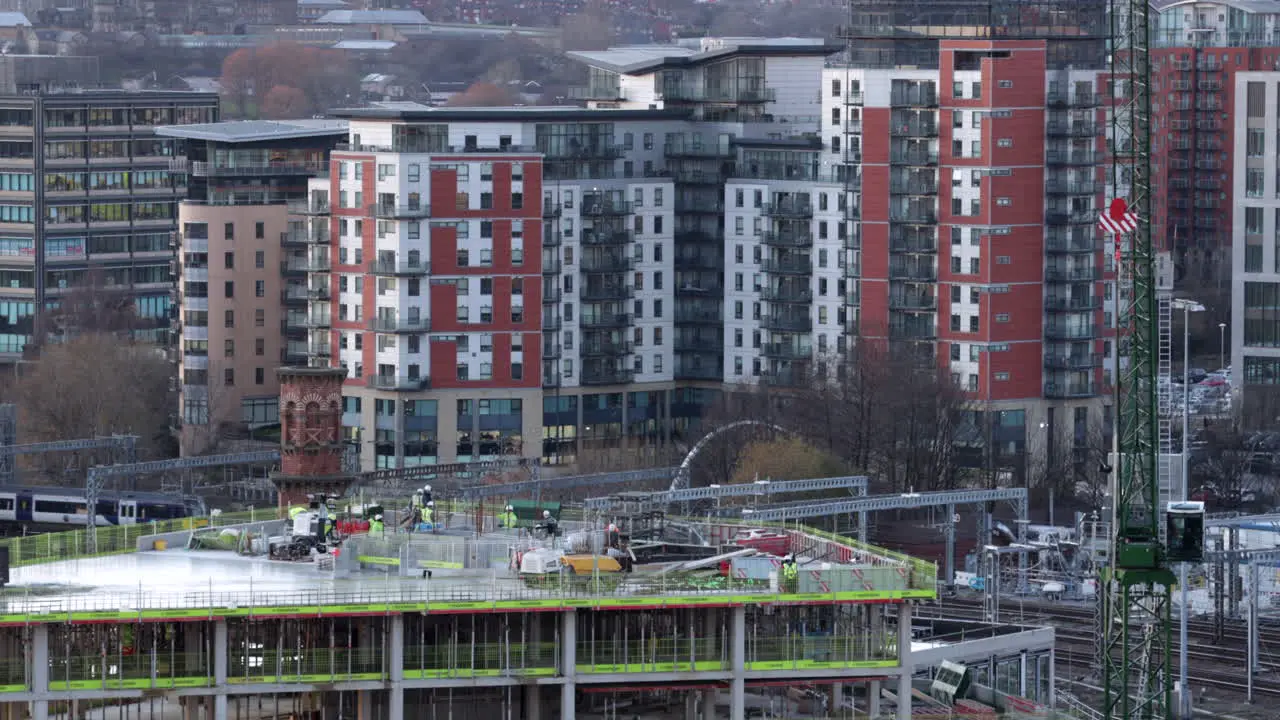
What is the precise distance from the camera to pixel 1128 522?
107312 mm

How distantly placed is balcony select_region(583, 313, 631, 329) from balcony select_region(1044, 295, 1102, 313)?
23.9m

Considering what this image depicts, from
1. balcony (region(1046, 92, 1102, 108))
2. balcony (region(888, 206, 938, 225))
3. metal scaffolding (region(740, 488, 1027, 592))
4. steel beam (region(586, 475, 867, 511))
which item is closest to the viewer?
steel beam (region(586, 475, 867, 511))

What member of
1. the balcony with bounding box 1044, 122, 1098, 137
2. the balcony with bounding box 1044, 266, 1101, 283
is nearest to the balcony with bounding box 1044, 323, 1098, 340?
the balcony with bounding box 1044, 266, 1101, 283

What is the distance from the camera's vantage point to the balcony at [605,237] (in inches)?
7657

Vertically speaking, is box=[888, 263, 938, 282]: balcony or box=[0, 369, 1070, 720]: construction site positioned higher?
box=[888, 263, 938, 282]: balcony

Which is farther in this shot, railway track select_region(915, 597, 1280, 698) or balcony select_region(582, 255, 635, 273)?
balcony select_region(582, 255, 635, 273)

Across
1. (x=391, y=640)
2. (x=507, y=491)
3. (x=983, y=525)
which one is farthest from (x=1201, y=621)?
(x=391, y=640)

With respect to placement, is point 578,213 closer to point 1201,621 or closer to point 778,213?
point 778,213

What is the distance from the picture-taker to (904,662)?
94.9m

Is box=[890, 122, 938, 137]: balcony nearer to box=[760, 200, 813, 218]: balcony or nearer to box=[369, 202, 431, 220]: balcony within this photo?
box=[760, 200, 813, 218]: balcony

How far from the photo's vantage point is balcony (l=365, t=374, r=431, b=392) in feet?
612

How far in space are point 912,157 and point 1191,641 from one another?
53731 mm

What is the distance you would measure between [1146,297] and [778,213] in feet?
287

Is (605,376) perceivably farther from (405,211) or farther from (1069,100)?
(1069,100)
